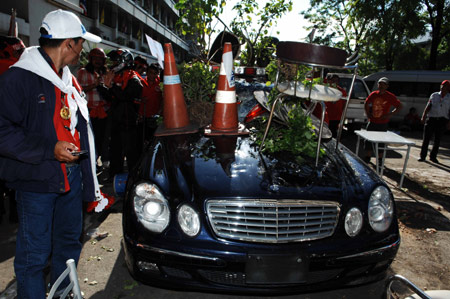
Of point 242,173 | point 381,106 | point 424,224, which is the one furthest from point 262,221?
point 381,106

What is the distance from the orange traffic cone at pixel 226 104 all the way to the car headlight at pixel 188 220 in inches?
51.6

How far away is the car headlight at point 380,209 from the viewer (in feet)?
7.84

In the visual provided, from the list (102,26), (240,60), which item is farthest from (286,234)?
(102,26)

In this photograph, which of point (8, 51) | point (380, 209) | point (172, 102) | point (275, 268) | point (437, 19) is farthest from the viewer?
point (437, 19)

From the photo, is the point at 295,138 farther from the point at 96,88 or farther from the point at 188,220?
the point at 96,88

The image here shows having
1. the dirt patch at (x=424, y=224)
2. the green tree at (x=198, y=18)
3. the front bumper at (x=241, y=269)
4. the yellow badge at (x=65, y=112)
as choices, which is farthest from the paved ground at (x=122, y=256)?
the green tree at (x=198, y=18)

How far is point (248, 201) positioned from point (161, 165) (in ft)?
2.56

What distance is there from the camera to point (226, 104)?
3418 millimetres

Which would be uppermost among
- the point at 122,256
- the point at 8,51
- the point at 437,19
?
the point at 437,19

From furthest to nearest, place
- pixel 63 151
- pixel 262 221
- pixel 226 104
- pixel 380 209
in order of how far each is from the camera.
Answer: pixel 226 104 < pixel 380 209 < pixel 262 221 < pixel 63 151

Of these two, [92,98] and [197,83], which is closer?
[197,83]

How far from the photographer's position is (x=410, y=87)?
15109 mm

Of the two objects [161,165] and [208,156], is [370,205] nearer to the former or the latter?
[208,156]

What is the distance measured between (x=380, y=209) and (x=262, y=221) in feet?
3.08
